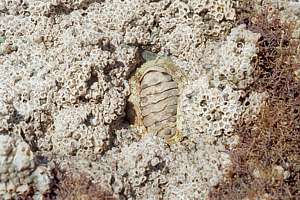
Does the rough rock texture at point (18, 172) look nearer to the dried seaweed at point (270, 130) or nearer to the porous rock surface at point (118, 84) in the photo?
the porous rock surface at point (118, 84)

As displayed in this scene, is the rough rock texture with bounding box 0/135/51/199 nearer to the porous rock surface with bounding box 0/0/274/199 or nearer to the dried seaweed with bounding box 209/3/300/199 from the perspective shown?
the porous rock surface with bounding box 0/0/274/199

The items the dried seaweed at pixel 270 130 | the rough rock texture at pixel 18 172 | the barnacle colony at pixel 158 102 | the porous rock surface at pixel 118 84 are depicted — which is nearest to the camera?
the rough rock texture at pixel 18 172

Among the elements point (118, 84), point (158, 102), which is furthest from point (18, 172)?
point (158, 102)

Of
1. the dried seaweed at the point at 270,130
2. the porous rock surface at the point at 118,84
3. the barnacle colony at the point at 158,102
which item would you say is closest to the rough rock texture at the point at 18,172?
the porous rock surface at the point at 118,84

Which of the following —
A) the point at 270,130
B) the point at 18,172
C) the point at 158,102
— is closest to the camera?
the point at 18,172

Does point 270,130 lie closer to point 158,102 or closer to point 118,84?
point 158,102
